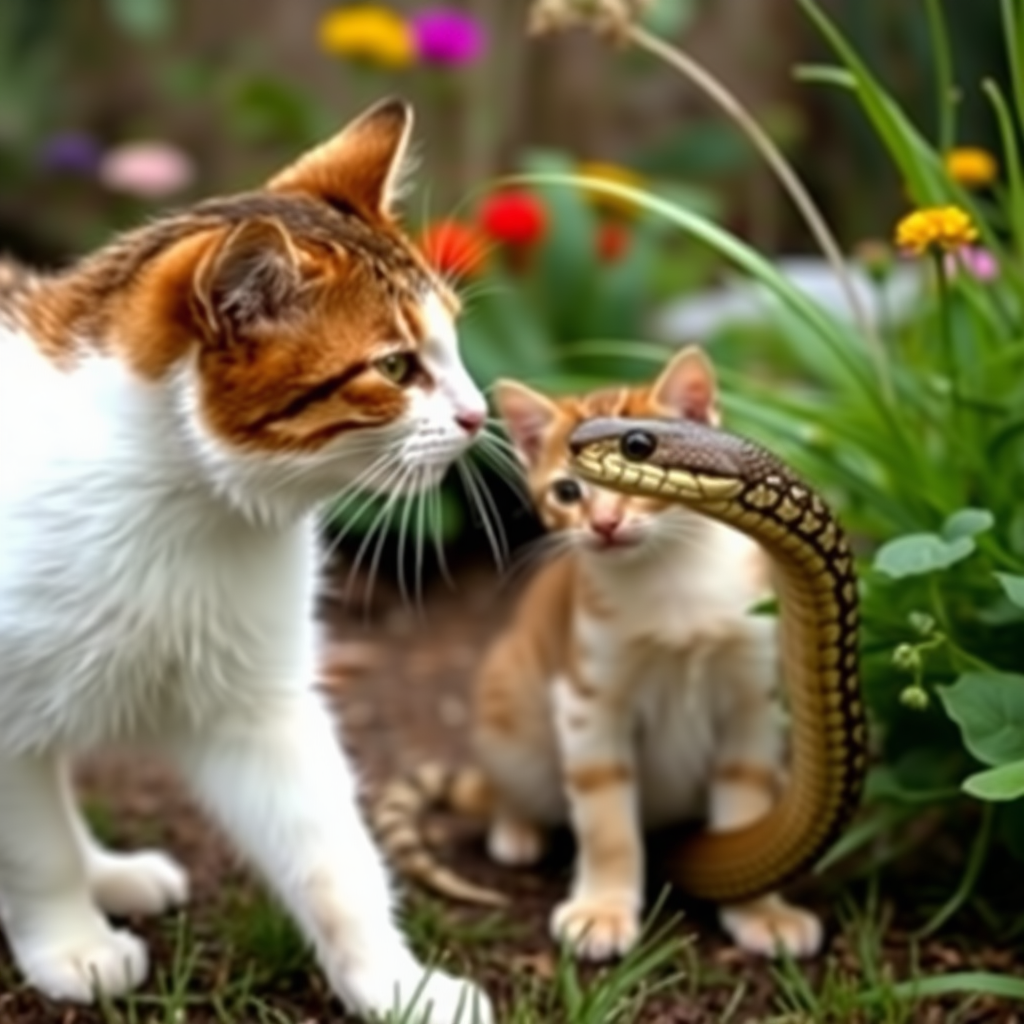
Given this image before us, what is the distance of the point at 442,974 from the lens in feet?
7.45

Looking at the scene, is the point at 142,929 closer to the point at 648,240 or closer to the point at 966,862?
the point at 966,862

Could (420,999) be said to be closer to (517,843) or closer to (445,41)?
(517,843)

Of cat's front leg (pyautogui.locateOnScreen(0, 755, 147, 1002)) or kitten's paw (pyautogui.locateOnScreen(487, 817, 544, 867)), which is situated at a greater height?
cat's front leg (pyautogui.locateOnScreen(0, 755, 147, 1002))

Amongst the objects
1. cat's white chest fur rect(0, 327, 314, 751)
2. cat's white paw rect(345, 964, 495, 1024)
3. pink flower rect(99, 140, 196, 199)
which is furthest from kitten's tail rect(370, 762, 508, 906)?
pink flower rect(99, 140, 196, 199)

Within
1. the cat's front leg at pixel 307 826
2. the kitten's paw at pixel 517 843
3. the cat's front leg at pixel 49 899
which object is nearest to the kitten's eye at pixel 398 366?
the cat's front leg at pixel 307 826

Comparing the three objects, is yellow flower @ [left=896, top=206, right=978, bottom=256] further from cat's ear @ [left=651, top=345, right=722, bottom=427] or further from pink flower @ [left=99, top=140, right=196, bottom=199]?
pink flower @ [left=99, top=140, right=196, bottom=199]

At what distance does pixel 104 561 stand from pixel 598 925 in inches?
26.9

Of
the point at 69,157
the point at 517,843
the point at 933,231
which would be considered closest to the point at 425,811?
the point at 517,843

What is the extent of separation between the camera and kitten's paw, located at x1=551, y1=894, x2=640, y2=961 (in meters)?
2.42

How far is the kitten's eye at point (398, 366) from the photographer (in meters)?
2.03

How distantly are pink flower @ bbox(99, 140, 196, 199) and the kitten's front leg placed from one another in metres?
2.35

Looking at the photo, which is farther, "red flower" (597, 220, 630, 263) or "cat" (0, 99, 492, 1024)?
"red flower" (597, 220, 630, 263)

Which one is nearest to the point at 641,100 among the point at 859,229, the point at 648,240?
the point at 859,229

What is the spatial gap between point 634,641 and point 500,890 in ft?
1.34
